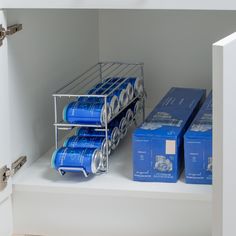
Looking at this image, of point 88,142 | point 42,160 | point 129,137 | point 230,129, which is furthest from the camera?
point 129,137

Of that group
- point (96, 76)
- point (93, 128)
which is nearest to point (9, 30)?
point (93, 128)

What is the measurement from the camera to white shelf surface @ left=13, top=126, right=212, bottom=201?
1292mm

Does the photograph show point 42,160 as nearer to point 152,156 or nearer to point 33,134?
point 33,134

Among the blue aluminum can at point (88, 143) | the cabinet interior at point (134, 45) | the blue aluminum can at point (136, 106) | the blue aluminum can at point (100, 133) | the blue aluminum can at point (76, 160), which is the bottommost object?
the blue aluminum can at point (76, 160)

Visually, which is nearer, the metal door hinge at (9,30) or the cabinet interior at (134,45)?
the metal door hinge at (9,30)

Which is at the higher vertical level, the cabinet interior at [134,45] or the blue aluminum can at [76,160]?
the cabinet interior at [134,45]

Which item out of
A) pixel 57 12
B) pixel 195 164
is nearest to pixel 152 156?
pixel 195 164

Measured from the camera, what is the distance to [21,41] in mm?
1379

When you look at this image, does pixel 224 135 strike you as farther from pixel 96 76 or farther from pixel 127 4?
pixel 96 76

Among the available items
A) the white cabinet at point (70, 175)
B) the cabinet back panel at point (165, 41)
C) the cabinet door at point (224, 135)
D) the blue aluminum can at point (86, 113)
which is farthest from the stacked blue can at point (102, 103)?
the cabinet door at point (224, 135)

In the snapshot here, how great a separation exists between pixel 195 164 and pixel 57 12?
55 centimetres

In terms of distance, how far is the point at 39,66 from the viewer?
150cm

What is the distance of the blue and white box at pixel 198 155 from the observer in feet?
4.28

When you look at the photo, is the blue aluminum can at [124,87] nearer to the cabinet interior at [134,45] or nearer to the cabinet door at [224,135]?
the cabinet interior at [134,45]
